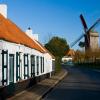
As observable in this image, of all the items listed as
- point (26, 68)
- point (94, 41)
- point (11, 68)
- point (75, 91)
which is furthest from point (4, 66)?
point (94, 41)

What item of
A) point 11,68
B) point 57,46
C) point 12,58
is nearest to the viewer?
point 11,68

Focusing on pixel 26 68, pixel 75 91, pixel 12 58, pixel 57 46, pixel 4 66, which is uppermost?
pixel 57 46

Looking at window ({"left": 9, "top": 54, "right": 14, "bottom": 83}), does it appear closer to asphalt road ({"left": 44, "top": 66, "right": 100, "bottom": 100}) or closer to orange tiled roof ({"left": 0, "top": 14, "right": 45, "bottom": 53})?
orange tiled roof ({"left": 0, "top": 14, "right": 45, "bottom": 53})

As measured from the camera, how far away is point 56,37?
357 ft

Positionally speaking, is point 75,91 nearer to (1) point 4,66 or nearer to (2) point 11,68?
(2) point 11,68

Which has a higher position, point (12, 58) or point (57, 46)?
point (57, 46)

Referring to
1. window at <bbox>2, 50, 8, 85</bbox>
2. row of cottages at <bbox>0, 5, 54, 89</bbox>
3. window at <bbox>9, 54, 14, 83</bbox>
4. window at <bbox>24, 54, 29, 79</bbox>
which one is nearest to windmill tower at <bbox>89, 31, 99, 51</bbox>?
row of cottages at <bbox>0, 5, 54, 89</bbox>

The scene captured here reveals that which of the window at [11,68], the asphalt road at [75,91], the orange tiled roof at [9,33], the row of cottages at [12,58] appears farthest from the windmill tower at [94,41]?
the window at [11,68]

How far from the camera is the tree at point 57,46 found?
332 feet

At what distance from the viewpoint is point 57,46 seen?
10300cm

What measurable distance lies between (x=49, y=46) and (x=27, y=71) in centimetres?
6793

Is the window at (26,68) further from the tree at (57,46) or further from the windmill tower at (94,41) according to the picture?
the windmill tower at (94,41)

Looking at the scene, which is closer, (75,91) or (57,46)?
(75,91)

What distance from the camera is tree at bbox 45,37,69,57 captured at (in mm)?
101188
